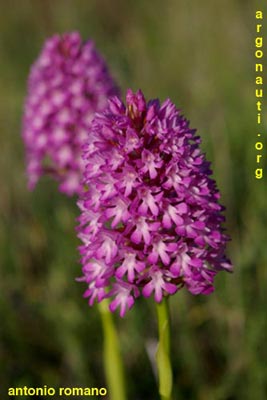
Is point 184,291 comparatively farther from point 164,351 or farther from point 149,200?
point 149,200

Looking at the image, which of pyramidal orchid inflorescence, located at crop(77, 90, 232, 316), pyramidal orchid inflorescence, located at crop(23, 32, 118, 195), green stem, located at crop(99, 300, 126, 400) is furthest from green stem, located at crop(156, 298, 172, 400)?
pyramidal orchid inflorescence, located at crop(23, 32, 118, 195)

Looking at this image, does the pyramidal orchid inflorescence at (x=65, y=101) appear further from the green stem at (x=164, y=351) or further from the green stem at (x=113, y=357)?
the green stem at (x=164, y=351)

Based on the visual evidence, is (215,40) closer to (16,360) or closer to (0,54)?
(0,54)

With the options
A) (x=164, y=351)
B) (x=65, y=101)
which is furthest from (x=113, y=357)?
(x=65, y=101)

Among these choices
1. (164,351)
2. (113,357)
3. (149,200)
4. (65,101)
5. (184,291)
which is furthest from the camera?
(184,291)

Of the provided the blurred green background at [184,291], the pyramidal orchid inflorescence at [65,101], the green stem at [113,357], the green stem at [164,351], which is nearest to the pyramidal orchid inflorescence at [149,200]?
the green stem at [164,351]

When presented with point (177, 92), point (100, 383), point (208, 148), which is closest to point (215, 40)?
point (177, 92)
